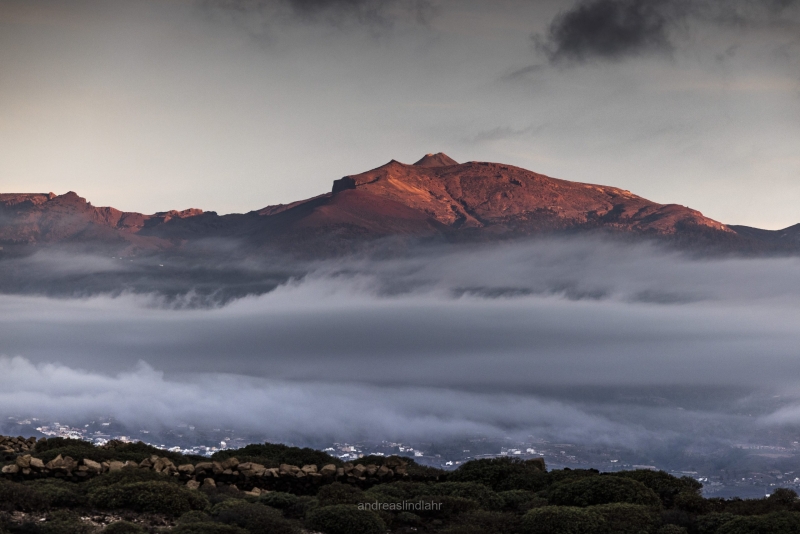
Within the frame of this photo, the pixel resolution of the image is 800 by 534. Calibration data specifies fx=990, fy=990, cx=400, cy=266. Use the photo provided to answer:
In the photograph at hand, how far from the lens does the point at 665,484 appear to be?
3597 cm

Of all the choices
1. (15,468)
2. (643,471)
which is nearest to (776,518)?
(643,471)

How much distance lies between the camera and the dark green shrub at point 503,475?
124 feet

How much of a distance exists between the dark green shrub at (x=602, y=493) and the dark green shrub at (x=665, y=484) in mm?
1212

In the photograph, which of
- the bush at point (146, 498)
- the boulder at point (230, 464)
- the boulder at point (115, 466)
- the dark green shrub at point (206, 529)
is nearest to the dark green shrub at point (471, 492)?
the boulder at point (230, 464)

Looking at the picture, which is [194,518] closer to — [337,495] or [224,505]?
[224,505]

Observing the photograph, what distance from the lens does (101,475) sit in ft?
106

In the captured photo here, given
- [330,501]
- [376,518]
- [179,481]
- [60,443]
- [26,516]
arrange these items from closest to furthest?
[26,516]
[376,518]
[330,501]
[179,481]
[60,443]

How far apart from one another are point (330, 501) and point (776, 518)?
13312 millimetres

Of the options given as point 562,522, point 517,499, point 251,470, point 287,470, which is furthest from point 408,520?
point 251,470

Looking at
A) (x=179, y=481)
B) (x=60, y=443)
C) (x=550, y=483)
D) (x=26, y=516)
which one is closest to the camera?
(x=26, y=516)

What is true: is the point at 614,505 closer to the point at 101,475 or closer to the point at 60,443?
the point at 101,475

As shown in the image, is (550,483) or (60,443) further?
(60,443)

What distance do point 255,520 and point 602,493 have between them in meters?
12.3

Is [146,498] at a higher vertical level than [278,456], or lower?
higher
